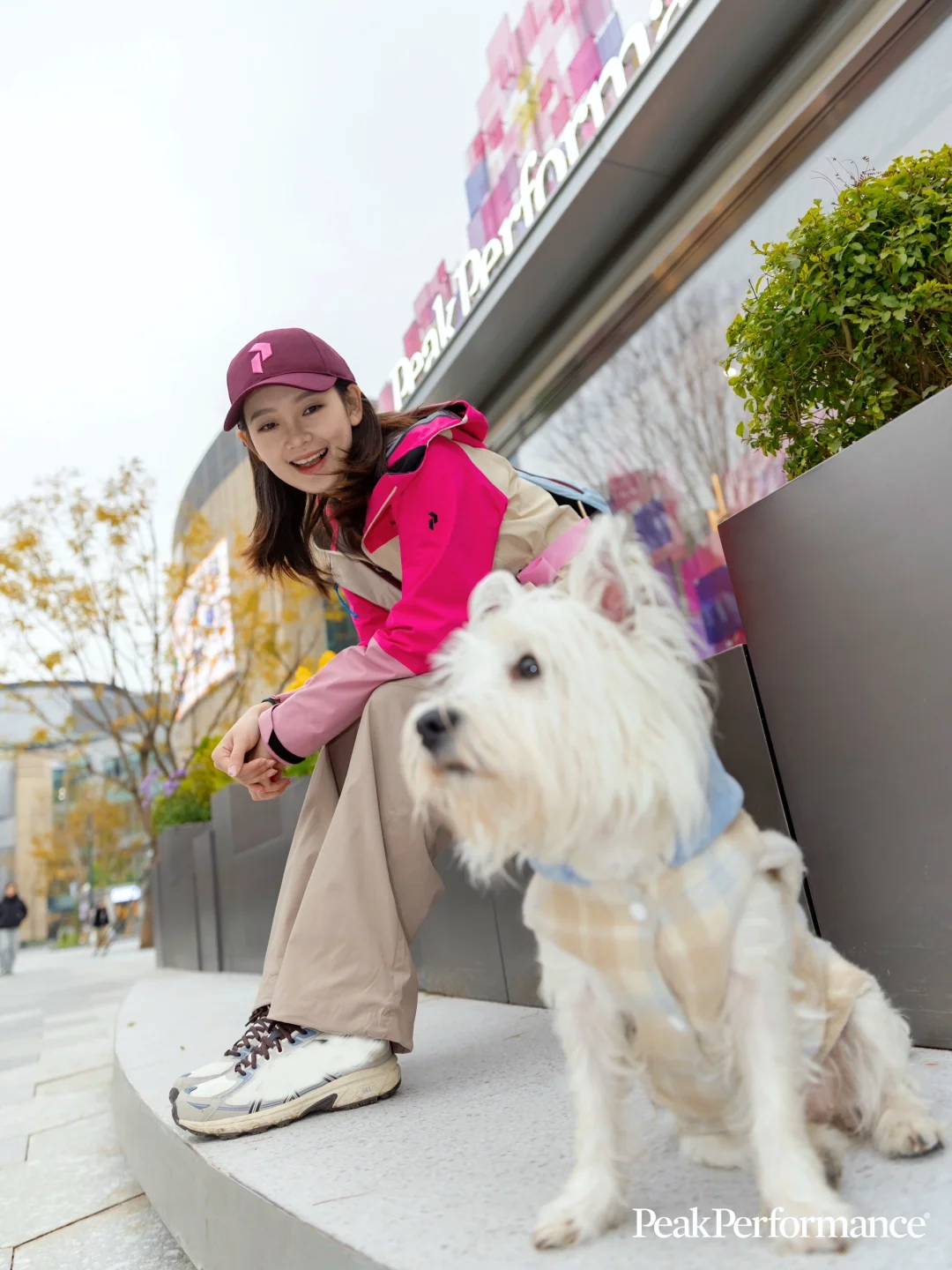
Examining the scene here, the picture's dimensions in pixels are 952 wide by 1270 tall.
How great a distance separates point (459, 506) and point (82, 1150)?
2249mm

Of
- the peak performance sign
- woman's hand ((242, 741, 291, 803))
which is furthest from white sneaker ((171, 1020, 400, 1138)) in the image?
the peak performance sign

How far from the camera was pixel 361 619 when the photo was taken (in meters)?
2.19

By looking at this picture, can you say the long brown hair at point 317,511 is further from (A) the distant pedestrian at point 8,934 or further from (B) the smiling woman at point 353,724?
(A) the distant pedestrian at point 8,934

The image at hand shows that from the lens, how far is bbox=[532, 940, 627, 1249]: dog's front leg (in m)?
0.99

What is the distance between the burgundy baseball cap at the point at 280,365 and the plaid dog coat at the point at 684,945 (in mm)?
1318

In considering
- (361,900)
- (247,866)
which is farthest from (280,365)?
(247,866)

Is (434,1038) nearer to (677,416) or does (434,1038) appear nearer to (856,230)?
(856,230)

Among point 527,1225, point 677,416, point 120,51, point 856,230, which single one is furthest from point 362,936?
point 120,51

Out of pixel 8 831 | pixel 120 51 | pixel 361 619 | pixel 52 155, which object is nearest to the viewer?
pixel 361 619

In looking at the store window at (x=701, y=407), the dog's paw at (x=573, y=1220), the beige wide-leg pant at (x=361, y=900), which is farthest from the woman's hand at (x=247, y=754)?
the store window at (x=701, y=407)

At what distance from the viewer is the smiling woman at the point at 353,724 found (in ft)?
5.41

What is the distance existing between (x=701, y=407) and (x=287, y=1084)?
12.4 feet

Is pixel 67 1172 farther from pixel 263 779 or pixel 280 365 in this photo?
pixel 280 365

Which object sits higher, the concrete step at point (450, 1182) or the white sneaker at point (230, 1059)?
the white sneaker at point (230, 1059)
